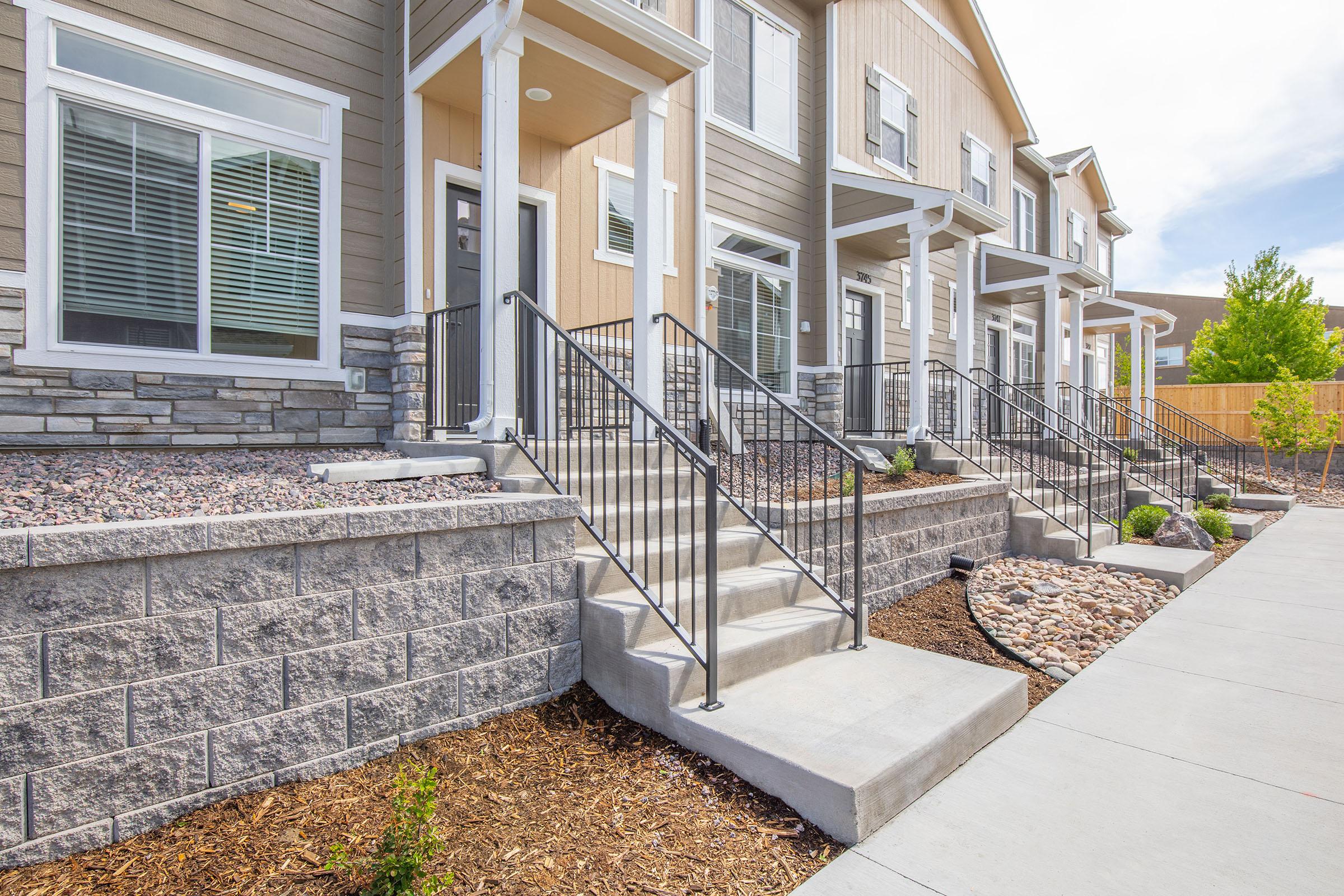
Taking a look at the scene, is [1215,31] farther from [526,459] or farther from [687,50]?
[526,459]

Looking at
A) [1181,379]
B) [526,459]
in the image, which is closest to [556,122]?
[526,459]

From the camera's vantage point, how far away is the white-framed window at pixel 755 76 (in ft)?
24.7

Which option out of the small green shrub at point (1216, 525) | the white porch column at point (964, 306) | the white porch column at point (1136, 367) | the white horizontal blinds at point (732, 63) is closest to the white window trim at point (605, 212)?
the white horizontal blinds at point (732, 63)

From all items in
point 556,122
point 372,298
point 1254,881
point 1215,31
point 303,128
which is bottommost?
point 1254,881

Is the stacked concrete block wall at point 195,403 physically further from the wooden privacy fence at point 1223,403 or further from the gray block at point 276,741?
the wooden privacy fence at point 1223,403

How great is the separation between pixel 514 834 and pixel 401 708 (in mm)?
747

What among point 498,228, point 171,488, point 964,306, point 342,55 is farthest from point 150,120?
point 964,306

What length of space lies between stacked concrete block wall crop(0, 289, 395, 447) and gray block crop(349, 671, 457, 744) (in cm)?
266

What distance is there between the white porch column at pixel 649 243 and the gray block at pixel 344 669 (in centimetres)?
278

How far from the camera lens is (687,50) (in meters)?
4.81

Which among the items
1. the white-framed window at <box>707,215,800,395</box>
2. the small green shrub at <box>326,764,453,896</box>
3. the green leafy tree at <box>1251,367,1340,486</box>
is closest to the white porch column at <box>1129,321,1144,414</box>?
the green leafy tree at <box>1251,367,1340,486</box>

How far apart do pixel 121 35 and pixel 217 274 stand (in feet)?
4.56

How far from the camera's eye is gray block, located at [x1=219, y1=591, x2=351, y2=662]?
2328 mm

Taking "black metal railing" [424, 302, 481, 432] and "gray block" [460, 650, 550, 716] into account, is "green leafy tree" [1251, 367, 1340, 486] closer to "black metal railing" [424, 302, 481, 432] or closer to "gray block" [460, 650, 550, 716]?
"black metal railing" [424, 302, 481, 432]
